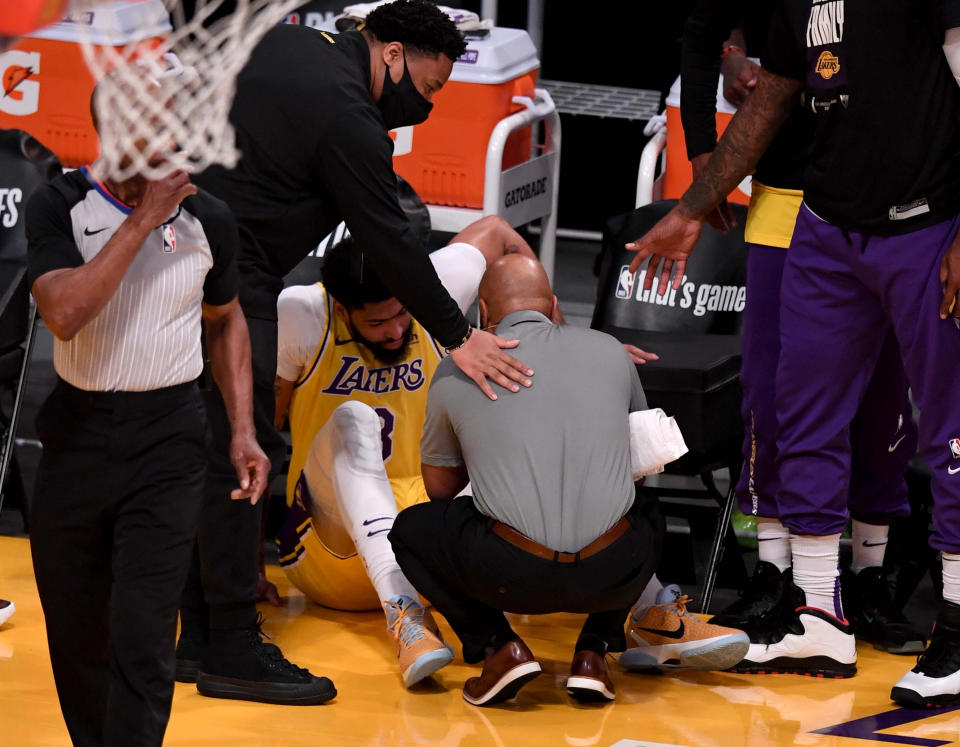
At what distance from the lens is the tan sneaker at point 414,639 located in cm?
372

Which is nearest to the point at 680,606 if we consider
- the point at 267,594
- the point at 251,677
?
the point at 251,677

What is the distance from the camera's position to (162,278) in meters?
2.92

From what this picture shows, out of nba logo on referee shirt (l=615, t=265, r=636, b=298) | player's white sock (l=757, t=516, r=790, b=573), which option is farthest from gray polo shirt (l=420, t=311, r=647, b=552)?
nba logo on referee shirt (l=615, t=265, r=636, b=298)

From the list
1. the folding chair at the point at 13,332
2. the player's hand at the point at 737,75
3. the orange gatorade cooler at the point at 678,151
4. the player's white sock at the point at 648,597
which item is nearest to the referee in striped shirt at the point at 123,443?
the player's white sock at the point at 648,597

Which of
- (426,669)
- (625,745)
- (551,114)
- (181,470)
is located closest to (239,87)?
(181,470)

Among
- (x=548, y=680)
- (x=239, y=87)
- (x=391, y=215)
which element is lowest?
(x=548, y=680)

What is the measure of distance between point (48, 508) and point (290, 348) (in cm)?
142

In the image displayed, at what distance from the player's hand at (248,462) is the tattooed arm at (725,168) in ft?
4.44

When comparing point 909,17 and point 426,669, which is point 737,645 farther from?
point 909,17

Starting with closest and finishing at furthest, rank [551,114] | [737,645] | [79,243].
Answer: [79,243]
[737,645]
[551,114]

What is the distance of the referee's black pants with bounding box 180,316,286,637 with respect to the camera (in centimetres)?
367

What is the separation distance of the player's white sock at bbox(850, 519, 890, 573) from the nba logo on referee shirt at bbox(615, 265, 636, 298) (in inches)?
46.3

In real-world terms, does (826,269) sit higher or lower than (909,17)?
lower

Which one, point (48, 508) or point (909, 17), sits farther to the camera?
point (909, 17)
